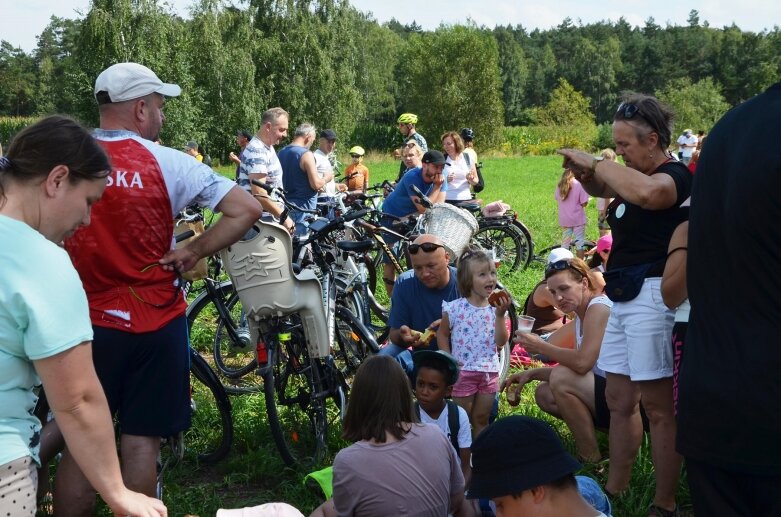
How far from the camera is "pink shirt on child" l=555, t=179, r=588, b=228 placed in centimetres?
995

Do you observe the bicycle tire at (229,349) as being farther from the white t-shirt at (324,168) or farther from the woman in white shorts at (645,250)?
the white t-shirt at (324,168)

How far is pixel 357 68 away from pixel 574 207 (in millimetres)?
43416

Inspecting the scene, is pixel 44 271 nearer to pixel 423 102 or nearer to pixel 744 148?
pixel 744 148

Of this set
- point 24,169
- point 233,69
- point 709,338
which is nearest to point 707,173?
point 709,338

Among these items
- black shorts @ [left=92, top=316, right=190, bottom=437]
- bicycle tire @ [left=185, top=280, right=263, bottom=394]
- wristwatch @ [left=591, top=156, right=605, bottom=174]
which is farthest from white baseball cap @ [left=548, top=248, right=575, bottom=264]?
black shorts @ [left=92, top=316, right=190, bottom=437]

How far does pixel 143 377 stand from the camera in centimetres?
329

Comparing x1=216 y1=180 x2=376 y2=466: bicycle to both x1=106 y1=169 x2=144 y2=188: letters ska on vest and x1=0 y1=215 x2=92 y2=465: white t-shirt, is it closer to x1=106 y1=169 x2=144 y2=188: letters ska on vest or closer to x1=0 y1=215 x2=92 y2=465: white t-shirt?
x1=106 y1=169 x2=144 y2=188: letters ska on vest

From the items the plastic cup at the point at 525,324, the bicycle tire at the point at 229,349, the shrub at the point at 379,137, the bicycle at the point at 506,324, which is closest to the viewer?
the plastic cup at the point at 525,324

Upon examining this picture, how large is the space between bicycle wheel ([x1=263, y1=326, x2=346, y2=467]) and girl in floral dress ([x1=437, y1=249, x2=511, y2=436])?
670 millimetres

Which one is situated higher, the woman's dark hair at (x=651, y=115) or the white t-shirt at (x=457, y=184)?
the woman's dark hair at (x=651, y=115)

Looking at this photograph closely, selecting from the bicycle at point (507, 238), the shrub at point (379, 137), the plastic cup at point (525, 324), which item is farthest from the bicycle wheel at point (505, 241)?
the shrub at point (379, 137)

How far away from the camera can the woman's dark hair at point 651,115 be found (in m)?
3.47

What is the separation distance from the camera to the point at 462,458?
153 inches

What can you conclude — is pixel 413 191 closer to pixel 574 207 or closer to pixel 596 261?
pixel 596 261
